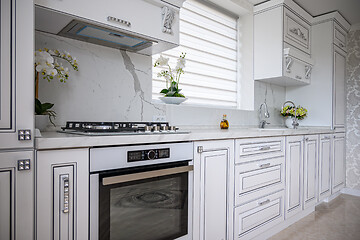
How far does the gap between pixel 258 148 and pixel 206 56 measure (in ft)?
4.15

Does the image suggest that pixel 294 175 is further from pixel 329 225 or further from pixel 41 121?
pixel 41 121

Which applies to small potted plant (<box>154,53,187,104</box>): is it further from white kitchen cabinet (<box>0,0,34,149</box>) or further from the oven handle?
white kitchen cabinet (<box>0,0,34,149</box>)

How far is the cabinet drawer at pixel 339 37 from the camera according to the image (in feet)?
11.5

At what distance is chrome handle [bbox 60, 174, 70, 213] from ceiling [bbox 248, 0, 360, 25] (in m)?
2.92

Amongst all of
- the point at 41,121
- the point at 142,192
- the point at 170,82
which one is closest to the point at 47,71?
Answer: the point at 41,121

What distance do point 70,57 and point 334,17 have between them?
3.40 meters

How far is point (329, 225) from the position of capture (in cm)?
262

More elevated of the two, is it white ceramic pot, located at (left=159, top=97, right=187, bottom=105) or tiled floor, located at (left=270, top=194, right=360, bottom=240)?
white ceramic pot, located at (left=159, top=97, right=187, bottom=105)

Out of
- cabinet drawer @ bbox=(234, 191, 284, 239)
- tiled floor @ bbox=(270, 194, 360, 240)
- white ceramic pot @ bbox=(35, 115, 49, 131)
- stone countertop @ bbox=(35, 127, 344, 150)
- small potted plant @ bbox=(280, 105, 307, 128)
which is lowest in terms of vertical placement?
tiled floor @ bbox=(270, 194, 360, 240)

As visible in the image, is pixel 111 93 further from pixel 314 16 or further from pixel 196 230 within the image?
Answer: pixel 314 16

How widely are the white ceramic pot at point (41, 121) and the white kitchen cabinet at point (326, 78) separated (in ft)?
10.9

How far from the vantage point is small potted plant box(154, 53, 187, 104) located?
216cm

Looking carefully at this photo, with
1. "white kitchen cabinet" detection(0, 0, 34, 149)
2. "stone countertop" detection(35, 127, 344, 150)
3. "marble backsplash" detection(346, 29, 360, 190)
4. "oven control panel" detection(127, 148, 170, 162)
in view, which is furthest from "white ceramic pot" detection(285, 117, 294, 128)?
"white kitchen cabinet" detection(0, 0, 34, 149)

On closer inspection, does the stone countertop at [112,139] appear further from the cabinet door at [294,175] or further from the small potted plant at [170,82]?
the cabinet door at [294,175]
